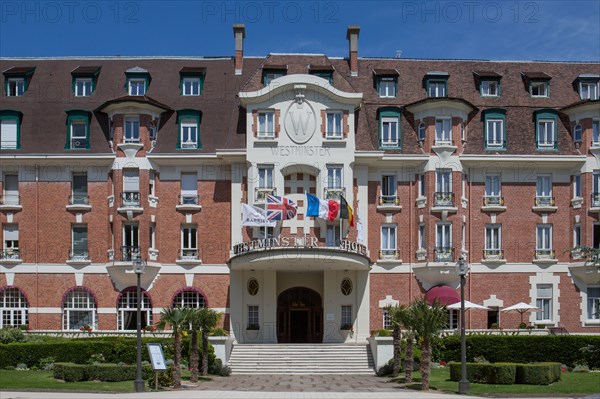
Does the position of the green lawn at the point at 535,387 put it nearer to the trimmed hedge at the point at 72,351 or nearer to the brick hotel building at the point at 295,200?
the brick hotel building at the point at 295,200

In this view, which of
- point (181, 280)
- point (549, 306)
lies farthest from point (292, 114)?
point (549, 306)

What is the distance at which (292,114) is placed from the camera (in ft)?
167

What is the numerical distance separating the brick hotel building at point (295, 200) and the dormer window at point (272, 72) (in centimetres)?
18

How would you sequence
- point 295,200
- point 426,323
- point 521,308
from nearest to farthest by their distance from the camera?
1. point 426,323
2. point 521,308
3. point 295,200

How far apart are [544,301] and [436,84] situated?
13889 mm

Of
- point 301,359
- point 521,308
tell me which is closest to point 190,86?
point 301,359

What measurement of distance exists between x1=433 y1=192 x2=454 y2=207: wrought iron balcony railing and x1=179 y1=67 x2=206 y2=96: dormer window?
1494 centimetres

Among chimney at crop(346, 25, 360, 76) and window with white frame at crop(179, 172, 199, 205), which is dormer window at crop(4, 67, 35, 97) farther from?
chimney at crop(346, 25, 360, 76)

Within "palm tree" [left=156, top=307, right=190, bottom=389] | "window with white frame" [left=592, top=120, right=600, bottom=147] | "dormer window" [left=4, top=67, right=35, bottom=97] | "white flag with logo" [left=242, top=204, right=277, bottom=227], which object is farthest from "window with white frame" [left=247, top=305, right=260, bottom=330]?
"window with white frame" [left=592, top=120, right=600, bottom=147]

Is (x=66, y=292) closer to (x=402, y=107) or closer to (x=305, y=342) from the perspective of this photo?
(x=305, y=342)

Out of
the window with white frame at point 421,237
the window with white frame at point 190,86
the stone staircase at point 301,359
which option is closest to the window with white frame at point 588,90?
the window with white frame at point 421,237

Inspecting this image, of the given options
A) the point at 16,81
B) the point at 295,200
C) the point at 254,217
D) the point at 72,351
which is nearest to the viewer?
the point at 72,351

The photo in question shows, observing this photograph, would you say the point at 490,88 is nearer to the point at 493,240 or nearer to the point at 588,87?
the point at 588,87

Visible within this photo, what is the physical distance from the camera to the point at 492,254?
5256 centimetres
